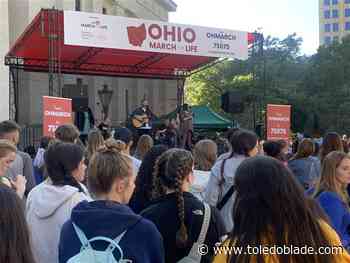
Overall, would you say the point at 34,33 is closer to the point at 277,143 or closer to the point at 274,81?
the point at 277,143

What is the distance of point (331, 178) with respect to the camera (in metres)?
4.20

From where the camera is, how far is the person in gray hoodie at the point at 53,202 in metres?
3.37

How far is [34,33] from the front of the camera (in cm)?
1557

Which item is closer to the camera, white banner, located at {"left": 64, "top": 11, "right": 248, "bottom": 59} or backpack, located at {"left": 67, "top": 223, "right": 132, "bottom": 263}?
backpack, located at {"left": 67, "top": 223, "right": 132, "bottom": 263}

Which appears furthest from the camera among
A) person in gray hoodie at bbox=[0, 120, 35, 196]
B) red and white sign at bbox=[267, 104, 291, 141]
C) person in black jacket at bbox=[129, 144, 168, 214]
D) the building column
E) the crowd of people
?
the building column

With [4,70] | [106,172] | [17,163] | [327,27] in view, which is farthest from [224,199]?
[327,27]

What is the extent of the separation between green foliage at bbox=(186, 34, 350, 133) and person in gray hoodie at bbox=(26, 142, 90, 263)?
31203 mm

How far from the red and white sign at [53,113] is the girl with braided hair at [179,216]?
6478 millimetres

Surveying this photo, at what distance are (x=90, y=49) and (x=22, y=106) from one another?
656 centimetres

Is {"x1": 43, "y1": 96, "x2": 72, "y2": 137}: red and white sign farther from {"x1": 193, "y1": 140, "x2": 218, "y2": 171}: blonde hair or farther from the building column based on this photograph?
the building column

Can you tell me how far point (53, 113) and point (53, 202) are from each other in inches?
254

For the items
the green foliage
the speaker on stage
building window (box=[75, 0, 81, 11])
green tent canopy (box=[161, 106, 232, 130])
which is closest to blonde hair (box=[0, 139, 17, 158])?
the speaker on stage

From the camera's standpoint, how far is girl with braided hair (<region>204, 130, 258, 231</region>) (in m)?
4.91

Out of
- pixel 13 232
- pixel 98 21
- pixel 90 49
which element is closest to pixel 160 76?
pixel 90 49
